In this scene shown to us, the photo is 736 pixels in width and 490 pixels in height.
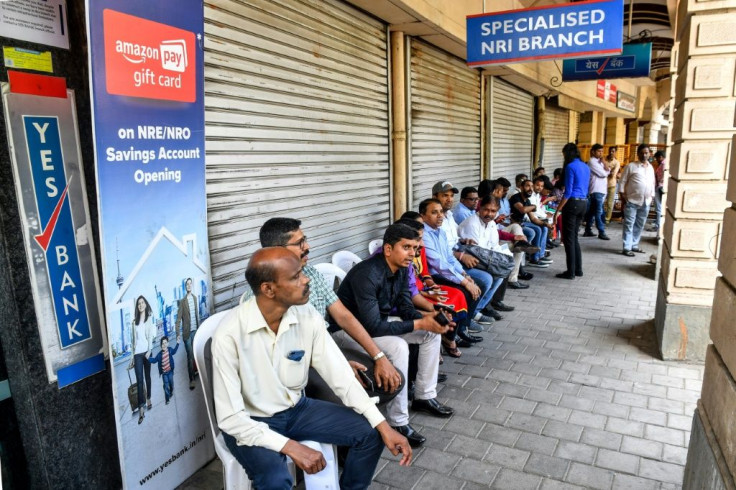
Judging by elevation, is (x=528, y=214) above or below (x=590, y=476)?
above

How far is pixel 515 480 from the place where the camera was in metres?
3.12

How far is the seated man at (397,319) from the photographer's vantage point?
351 cm

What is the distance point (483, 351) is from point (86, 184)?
381cm

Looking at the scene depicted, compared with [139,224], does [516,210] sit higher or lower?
lower

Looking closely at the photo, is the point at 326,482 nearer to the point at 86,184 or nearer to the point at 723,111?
the point at 86,184

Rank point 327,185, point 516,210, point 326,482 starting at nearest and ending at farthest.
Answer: point 326,482 → point 327,185 → point 516,210

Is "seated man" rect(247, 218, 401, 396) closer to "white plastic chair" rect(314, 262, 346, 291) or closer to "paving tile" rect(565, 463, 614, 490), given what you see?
"white plastic chair" rect(314, 262, 346, 291)

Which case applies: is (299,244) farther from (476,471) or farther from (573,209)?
(573,209)

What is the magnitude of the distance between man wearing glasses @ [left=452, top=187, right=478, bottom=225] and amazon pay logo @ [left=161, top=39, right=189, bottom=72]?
160 inches

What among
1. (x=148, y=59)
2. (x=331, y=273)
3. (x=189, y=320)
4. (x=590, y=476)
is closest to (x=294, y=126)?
(x=331, y=273)

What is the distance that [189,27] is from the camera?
2.92 m

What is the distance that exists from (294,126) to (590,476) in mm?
3300

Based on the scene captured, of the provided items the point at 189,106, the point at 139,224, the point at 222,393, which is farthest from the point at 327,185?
the point at 222,393

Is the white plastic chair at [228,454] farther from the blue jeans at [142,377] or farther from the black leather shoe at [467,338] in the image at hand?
the black leather shoe at [467,338]
